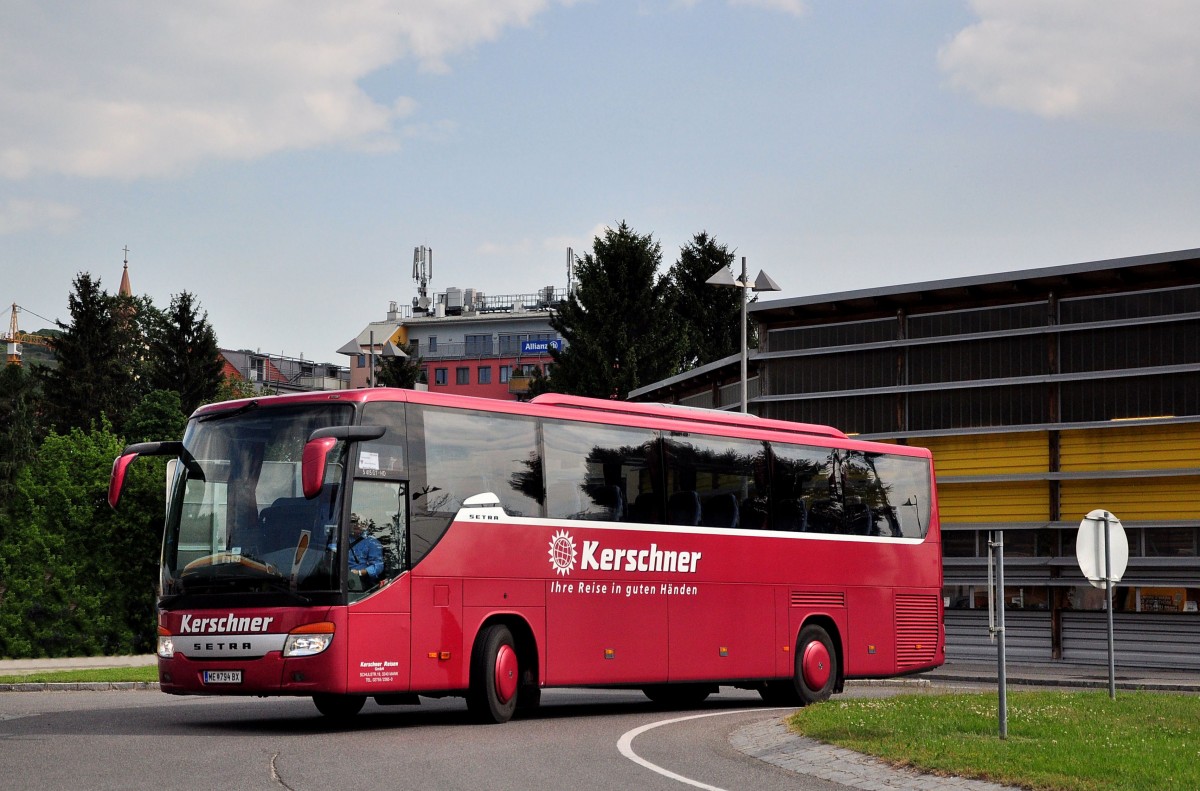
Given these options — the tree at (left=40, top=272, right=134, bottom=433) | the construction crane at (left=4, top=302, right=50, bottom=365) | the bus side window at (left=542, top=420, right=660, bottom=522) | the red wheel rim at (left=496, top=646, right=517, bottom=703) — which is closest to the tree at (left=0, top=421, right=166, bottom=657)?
the tree at (left=40, top=272, right=134, bottom=433)

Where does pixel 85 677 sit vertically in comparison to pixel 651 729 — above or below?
below

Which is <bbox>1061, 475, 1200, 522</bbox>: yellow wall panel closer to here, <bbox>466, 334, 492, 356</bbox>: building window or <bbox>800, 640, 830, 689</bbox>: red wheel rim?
<bbox>800, 640, 830, 689</bbox>: red wheel rim

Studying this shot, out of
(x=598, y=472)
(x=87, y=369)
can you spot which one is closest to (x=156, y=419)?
(x=87, y=369)

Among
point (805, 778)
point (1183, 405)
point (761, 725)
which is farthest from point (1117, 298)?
point (805, 778)

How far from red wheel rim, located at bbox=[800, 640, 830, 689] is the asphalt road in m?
1.81

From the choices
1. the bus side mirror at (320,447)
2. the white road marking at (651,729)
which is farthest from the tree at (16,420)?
the bus side mirror at (320,447)

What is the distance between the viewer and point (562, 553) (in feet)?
60.0

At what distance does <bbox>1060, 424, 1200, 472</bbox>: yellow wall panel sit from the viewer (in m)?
33.3

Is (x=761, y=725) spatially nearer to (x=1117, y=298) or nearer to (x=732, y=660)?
(x=732, y=660)

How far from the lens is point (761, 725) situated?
16891 mm

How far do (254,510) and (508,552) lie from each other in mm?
2907

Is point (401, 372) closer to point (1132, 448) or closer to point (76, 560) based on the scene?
point (76, 560)

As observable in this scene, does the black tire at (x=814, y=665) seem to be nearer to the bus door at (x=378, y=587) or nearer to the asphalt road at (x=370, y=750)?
the asphalt road at (x=370, y=750)

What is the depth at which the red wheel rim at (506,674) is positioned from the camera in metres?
17.3
